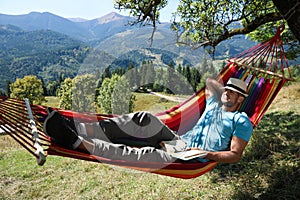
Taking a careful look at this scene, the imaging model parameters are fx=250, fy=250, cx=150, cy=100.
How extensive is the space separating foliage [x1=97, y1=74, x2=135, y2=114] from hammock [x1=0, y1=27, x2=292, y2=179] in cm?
1813

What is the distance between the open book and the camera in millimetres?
1758

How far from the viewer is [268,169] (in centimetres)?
250

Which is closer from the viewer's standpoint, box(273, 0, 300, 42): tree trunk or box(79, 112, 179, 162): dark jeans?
box(273, 0, 300, 42): tree trunk

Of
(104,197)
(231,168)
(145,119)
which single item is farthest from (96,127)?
(231,168)

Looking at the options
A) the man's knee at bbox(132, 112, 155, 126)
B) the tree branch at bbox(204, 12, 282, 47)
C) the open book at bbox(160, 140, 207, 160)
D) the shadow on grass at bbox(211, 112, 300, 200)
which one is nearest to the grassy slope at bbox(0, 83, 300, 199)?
the shadow on grass at bbox(211, 112, 300, 200)

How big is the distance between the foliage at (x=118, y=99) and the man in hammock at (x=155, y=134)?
18.6 metres

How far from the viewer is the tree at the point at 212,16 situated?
3176mm

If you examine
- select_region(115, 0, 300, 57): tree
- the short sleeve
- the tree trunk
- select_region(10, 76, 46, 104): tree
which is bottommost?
select_region(10, 76, 46, 104): tree

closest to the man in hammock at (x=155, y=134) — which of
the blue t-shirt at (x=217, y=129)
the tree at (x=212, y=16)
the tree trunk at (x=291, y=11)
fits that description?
the blue t-shirt at (x=217, y=129)

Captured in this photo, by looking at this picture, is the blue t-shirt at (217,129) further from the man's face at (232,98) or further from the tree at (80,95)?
the tree at (80,95)

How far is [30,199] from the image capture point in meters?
2.38

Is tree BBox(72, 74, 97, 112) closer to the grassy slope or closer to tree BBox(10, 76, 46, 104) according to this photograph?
tree BBox(10, 76, 46, 104)

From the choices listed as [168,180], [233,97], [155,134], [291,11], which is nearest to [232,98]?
[233,97]

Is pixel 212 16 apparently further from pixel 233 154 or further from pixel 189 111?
pixel 233 154
